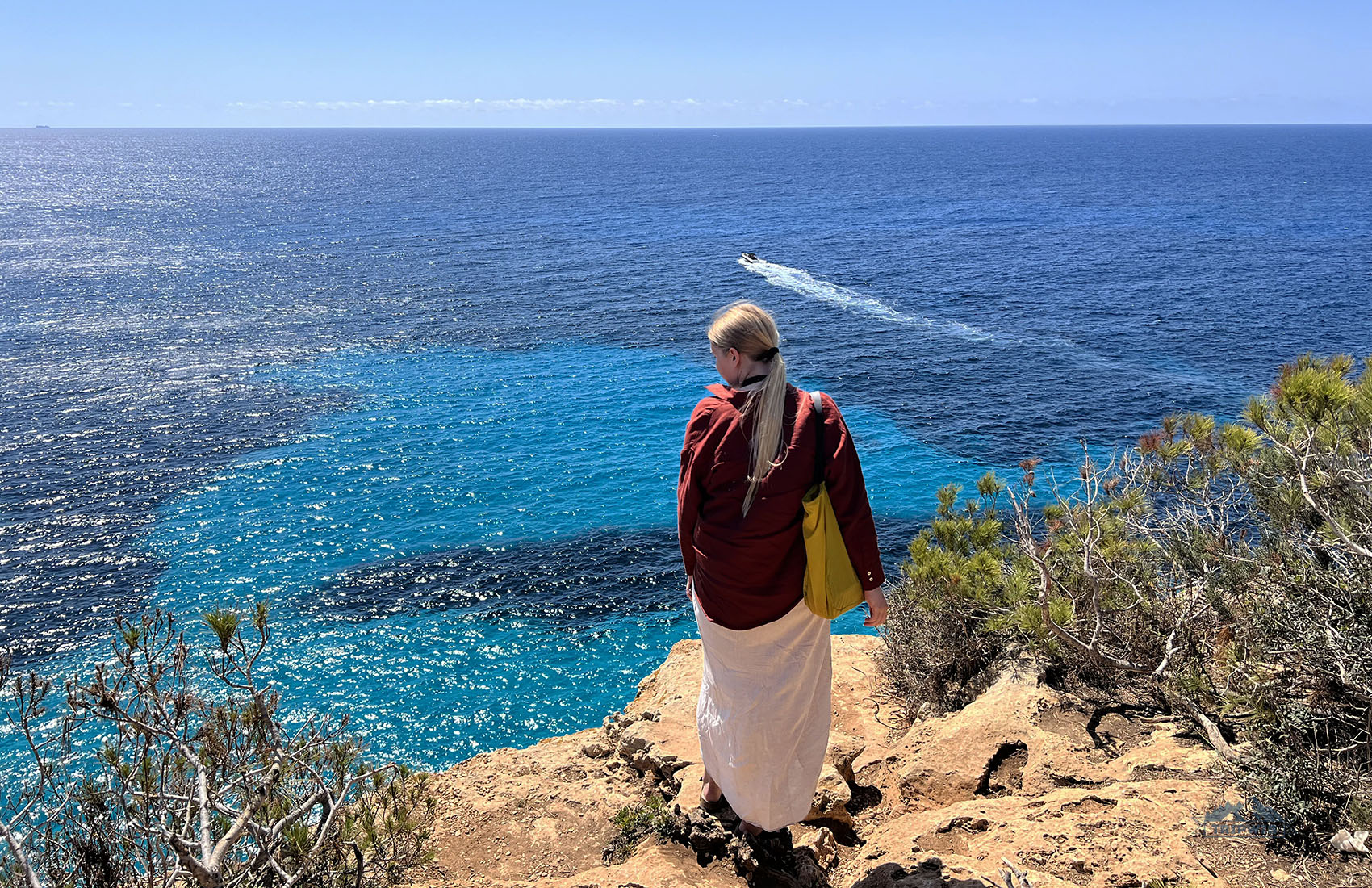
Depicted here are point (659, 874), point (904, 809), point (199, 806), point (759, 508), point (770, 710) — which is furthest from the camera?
point (904, 809)

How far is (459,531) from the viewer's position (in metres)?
22.1

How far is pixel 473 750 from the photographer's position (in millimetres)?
14805

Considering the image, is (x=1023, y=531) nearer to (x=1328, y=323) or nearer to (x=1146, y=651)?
(x=1146, y=651)

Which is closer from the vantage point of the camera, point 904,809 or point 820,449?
point 820,449

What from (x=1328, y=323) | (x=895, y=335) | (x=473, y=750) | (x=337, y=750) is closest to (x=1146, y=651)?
(x=337, y=750)

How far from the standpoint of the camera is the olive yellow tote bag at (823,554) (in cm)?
412

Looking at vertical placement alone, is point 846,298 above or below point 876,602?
below

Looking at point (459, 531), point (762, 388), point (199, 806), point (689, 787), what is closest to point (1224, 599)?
point (689, 787)

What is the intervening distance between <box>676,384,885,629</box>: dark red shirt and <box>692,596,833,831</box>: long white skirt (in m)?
0.17

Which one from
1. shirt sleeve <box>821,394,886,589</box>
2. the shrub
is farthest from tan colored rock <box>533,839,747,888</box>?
shirt sleeve <box>821,394,886,589</box>

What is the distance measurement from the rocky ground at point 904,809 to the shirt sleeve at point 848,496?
1.46m

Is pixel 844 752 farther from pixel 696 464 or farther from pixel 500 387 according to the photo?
pixel 500 387

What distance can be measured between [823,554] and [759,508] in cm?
38

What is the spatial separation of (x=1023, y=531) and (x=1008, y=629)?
0.99 m
